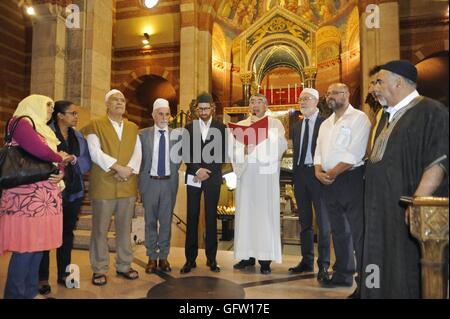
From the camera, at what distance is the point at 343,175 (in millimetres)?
3055

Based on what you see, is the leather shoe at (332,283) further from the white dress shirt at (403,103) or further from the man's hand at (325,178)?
the white dress shirt at (403,103)

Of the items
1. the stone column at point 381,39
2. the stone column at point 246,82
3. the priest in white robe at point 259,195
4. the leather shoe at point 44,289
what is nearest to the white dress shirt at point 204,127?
the priest in white robe at point 259,195

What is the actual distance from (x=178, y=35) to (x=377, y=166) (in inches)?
457

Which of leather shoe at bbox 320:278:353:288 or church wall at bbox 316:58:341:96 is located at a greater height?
church wall at bbox 316:58:341:96

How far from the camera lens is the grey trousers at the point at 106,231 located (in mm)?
3242

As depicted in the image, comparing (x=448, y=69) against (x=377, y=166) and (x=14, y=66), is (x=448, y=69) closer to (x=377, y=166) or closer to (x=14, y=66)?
(x=377, y=166)

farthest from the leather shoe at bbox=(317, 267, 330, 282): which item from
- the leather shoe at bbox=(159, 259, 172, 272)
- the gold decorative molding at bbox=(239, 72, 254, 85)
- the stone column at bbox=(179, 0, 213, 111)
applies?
the gold decorative molding at bbox=(239, 72, 254, 85)

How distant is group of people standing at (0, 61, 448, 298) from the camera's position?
210cm

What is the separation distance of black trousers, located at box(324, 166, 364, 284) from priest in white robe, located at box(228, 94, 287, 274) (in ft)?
2.30

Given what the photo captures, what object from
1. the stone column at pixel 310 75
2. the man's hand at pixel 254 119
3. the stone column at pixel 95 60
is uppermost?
the stone column at pixel 310 75

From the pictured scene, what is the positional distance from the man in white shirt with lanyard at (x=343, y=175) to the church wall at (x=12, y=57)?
11.0 metres

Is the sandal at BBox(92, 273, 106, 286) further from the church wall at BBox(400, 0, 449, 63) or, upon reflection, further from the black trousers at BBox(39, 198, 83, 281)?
the church wall at BBox(400, 0, 449, 63)

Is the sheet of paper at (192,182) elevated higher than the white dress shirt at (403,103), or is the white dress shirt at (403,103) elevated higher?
the white dress shirt at (403,103)

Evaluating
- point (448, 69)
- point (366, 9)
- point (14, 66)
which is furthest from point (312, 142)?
point (14, 66)
